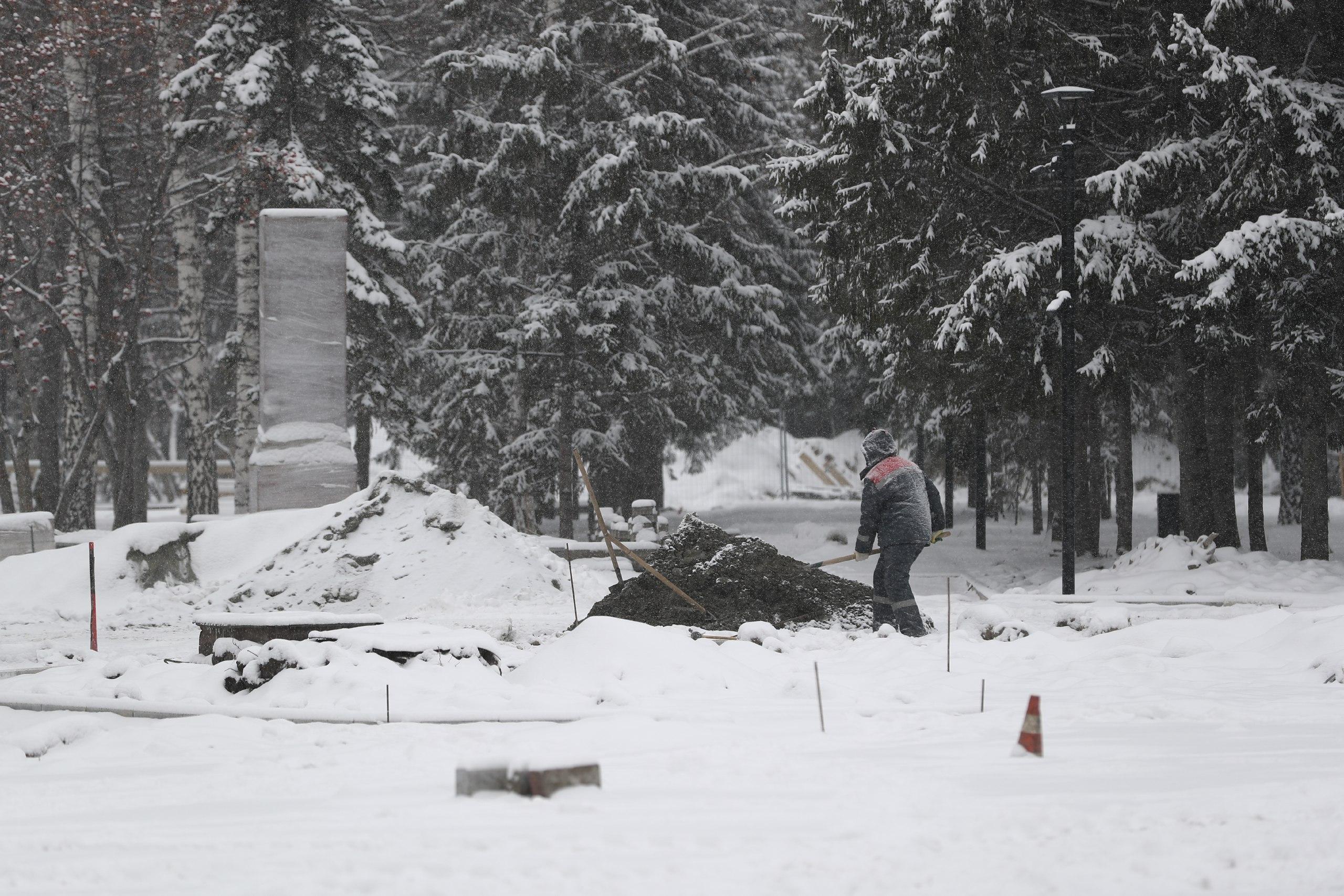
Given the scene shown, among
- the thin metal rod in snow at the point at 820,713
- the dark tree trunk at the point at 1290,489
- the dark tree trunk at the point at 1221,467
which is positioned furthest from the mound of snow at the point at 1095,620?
the dark tree trunk at the point at 1290,489

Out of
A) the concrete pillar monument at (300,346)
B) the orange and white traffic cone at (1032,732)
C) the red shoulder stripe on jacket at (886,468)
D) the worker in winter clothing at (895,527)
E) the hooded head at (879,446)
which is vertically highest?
the concrete pillar monument at (300,346)

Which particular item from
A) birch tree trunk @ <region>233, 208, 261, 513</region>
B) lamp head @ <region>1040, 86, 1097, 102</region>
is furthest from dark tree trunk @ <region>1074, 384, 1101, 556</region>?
birch tree trunk @ <region>233, 208, 261, 513</region>

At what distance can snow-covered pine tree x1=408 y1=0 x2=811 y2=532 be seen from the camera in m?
22.9

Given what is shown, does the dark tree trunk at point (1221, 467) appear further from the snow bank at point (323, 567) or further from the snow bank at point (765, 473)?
the snow bank at point (765, 473)

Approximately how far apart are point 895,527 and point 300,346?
27.0 feet

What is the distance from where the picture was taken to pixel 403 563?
14516 mm

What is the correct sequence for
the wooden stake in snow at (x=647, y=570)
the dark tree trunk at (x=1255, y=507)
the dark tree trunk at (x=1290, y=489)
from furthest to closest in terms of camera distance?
the dark tree trunk at (x=1290, y=489), the dark tree trunk at (x=1255, y=507), the wooden stake in snow at (x=647, y=570)

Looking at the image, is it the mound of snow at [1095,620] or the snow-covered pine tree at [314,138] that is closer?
the mound of snow at [1095,620]

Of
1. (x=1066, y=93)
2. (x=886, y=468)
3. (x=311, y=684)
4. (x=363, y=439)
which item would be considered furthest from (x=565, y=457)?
(x=311, y=684)

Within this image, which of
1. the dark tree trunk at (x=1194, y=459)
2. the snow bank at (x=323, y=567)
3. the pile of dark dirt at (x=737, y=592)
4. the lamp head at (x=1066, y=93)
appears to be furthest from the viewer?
the dark tree trunk at (x=1194, y=459)

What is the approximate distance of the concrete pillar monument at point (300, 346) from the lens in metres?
15.3

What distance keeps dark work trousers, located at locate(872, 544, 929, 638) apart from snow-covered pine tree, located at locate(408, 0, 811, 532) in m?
12.7

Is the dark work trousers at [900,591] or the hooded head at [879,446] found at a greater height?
the hooded head at [879,446]

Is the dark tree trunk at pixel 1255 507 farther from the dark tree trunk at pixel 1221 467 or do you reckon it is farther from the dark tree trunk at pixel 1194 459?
the dark tree trunk at pixel 1194 459
